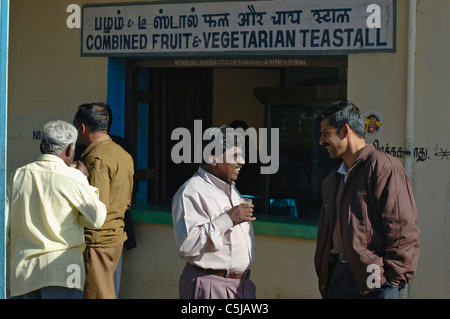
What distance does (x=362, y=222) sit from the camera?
12.8 feet

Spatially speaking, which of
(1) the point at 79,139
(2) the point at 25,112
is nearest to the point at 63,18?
(2) the point at 25,112

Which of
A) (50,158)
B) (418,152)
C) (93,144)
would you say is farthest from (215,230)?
(418,152)

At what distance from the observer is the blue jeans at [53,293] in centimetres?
402

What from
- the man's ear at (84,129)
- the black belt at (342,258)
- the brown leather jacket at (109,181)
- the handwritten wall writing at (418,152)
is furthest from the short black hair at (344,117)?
the man's ear at (84,129)

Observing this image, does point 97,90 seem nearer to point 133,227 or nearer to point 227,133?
point 133,227

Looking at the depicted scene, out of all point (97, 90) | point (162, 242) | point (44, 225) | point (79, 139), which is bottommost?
point (162, 242)

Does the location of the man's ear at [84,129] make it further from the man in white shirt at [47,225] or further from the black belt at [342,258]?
the black belt at [342,258]

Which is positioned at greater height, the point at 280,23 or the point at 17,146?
the point at 280,23

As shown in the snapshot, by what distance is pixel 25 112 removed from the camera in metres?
7.07

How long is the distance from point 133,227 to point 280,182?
57.8 inches

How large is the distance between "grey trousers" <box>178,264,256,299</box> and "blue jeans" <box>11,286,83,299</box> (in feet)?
2.03

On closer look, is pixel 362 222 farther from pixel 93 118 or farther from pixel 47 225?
pixel 93 118

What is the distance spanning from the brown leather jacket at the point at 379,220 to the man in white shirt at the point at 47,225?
1416mm

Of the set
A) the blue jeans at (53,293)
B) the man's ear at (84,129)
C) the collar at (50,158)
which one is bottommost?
the blue jeans at (53,293)
